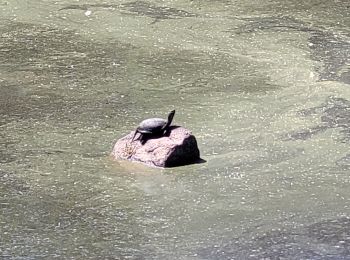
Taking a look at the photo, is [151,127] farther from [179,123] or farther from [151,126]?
[179,123]

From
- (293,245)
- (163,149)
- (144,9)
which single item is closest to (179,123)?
(163,149)

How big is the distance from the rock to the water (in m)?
0.07

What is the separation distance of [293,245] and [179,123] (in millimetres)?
2107

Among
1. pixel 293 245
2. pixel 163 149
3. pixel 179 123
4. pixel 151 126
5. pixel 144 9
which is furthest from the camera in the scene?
pixel 144 9

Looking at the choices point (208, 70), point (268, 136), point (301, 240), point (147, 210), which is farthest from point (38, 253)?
point (208, 70)

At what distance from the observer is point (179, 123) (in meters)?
6.52

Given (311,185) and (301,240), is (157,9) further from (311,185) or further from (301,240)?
(301,240)

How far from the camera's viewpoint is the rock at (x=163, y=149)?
5.70 m

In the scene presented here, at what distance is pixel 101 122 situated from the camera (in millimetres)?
6555

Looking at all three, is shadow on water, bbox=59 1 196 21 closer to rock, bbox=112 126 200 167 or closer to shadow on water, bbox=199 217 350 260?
rock, bbox=112 126 200 167

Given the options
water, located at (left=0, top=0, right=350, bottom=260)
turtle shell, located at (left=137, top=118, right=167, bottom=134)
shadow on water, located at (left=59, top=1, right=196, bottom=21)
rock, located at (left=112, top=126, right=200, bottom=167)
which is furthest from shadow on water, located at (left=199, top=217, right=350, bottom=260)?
shadow on water, located at (left=59, top=1, right=196, bottom=21)

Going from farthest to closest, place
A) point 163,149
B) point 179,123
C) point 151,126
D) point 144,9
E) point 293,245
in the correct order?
1. point 144,9
2. point 179,123
3. point 151,126
4. point 163,149
5. point 293,245

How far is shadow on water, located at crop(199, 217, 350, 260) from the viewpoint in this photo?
4445 mm

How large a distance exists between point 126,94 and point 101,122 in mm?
743
